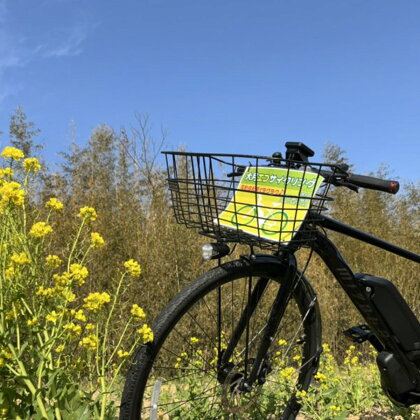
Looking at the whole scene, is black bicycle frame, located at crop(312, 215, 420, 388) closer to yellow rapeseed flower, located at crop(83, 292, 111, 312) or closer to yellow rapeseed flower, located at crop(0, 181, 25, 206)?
yellow rapeseed flower, located at crop(83, 292, 111, 312)

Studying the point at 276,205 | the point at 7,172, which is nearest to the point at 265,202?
the point at 276,205

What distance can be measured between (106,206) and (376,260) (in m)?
3.43

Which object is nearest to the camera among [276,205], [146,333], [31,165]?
[146,333]

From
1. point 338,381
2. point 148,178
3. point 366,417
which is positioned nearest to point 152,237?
point 148,178

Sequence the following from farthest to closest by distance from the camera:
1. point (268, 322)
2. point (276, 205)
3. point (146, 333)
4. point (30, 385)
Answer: point (268, 322) < point (276, 205) < point (146, 333) < point (30, 385)

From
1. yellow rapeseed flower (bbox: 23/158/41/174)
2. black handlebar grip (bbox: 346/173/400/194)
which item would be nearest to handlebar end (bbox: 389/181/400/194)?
black handlebar grip (bbox: 346/173/400/194)

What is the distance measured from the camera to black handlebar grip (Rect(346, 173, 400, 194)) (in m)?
1.62

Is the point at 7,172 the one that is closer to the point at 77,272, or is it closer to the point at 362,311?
the point at 77,272

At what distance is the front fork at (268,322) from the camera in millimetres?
1744

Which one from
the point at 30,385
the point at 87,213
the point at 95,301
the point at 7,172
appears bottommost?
the point at 30,385

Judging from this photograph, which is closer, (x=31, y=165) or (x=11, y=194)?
(x=11, y=194)

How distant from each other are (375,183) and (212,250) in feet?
2.10

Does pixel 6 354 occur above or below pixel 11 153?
below

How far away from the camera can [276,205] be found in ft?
5.06
